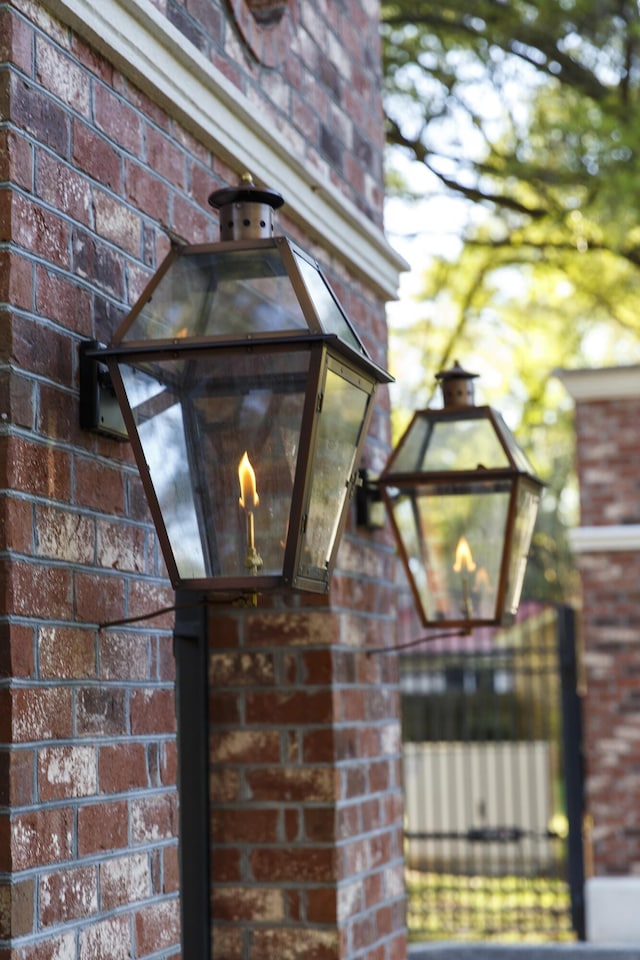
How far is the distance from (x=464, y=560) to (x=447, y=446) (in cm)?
30

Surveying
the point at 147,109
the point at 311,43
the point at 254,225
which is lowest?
the point at 254,225

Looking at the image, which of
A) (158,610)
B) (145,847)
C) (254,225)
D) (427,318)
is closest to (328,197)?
(254,225)

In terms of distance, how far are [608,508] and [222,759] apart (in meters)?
5.64

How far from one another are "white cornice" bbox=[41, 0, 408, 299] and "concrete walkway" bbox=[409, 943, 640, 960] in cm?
489

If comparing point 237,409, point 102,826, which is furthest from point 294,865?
point 237,409

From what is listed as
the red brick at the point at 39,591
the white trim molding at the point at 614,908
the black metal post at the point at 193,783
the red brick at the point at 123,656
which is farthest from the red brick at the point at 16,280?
the white trim molding at the point at 614,908

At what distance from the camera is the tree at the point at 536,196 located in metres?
10.4

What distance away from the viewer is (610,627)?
27.7ft

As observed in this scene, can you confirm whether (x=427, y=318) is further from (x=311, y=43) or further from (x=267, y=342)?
(x=267, y=342)

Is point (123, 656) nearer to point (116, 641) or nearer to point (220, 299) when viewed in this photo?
point (116, 641)

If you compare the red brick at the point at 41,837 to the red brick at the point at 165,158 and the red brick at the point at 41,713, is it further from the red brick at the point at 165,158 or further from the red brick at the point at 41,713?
the red brick at the point at 165,158

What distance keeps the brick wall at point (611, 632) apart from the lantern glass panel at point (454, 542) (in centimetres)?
487

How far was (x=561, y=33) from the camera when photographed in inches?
421

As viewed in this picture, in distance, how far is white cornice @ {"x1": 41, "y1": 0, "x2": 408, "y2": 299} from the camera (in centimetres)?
244
